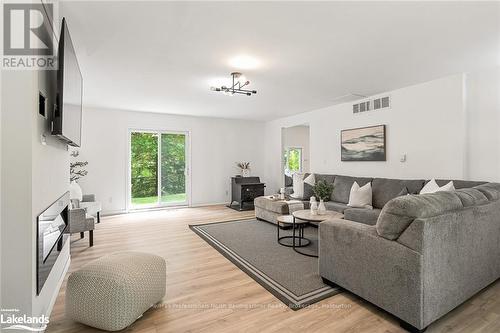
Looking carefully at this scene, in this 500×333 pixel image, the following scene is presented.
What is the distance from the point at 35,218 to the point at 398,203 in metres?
2.45

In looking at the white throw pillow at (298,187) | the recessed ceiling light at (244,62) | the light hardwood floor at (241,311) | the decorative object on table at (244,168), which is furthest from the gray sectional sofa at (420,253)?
the decorative object on table at (244,168)

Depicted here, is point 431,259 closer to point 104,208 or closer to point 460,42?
point 460,42

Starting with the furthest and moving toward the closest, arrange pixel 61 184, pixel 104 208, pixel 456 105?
1. pixel 104 208
2. pixel 456 105
3. pixel 61 184

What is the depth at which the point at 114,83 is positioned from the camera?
400cm

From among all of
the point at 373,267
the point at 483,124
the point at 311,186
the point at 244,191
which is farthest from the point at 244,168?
the point at 373,267

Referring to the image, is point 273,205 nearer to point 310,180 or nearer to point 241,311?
point 310,180

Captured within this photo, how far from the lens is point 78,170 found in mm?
5539

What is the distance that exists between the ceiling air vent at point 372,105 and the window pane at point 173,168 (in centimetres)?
442

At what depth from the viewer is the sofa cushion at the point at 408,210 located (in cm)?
176

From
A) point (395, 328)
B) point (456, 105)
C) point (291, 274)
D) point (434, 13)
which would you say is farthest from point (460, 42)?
point (291, 274)

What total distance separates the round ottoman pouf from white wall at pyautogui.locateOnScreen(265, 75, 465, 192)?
421 cm

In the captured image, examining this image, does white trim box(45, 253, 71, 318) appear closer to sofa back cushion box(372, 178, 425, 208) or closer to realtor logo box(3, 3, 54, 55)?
realtor logo box(3, 3, 54, 55)

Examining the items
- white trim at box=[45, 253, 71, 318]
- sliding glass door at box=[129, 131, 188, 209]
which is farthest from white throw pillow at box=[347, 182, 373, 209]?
sliding glass door at box=[129, 131, 188, 209]

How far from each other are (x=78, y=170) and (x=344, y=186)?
5.76 meters
